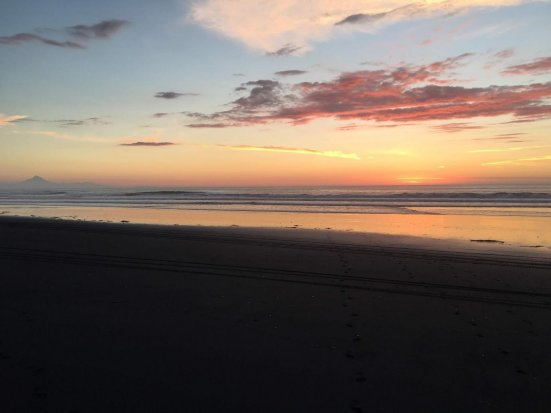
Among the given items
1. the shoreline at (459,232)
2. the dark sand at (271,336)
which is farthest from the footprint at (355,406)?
the shoreline at (459,232)

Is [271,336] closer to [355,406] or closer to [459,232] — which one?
[355,406]

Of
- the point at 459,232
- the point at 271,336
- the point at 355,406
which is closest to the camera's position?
the point at 355,406

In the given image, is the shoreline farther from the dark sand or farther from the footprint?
the footprint

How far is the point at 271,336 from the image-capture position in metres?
5.62

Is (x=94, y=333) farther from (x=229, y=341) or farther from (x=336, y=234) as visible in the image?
(x=336, y=234)

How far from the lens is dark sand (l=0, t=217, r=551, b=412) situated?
4102 millimetres

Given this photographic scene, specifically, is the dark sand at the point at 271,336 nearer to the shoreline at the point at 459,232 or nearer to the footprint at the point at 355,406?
the footprint at the point at 355,406

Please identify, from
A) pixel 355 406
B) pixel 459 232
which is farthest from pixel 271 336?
pixel 459 232

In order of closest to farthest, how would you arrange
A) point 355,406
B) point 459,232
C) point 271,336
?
point 355,406, point 271,336, point 459,232

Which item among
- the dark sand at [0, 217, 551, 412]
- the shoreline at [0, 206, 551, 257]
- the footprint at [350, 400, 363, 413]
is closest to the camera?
the footprint at [350, 400, 363, 413]

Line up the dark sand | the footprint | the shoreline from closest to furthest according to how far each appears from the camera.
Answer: the footprint → the dark sand → the shoreline

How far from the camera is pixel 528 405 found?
4043mm

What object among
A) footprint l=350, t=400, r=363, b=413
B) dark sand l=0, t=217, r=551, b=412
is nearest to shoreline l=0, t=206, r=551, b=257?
dark sand l=0, t=217, r=551, b=412

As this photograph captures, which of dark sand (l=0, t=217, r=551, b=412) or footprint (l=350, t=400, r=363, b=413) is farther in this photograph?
dark sand (l=0, t=217, r=551, b=412)
